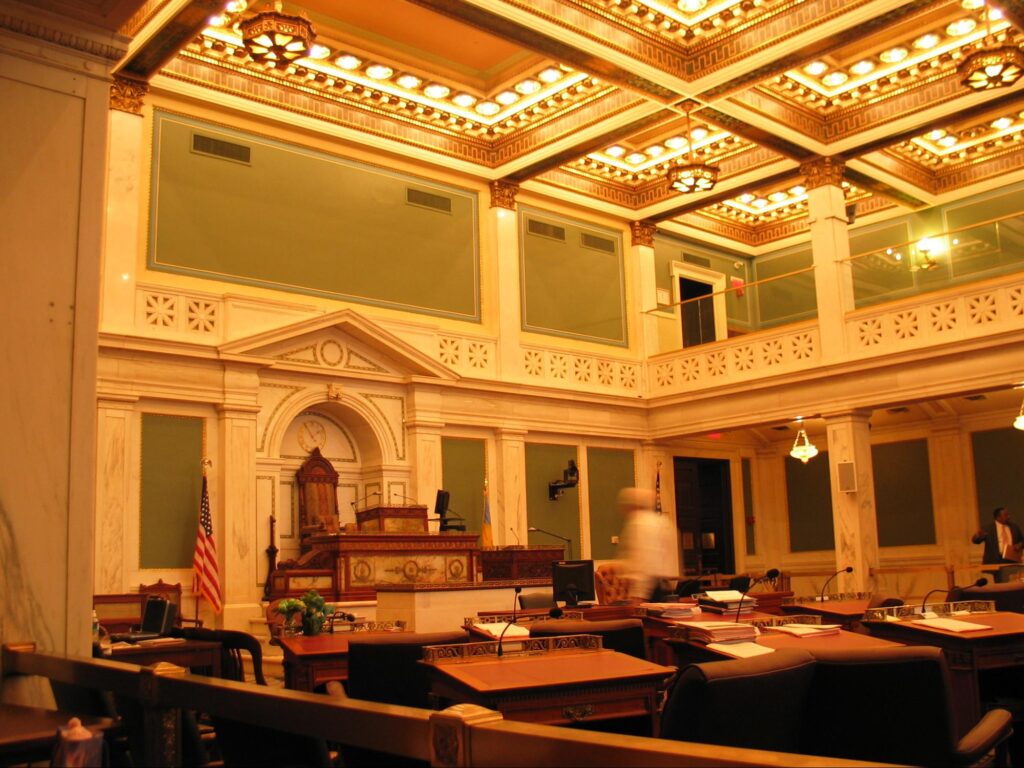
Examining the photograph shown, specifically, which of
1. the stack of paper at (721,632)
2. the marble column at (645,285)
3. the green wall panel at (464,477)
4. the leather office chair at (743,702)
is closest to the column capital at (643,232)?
the marble column at (645,285)

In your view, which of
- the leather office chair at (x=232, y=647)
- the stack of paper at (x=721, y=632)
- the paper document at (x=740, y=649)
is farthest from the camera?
the leather office chair at (x=232, y=647)

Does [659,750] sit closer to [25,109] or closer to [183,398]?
[25,109]

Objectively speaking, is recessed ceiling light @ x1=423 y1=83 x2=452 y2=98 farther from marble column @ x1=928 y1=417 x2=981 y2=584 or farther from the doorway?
marble column @ x1=928 y1=417 x2=981 y2=584

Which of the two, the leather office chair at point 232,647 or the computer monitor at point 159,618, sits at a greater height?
the computer monitor at point 159,618

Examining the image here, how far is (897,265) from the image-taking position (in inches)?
532

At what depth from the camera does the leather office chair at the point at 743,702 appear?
2.56m

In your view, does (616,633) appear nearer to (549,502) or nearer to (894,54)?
(549,502)

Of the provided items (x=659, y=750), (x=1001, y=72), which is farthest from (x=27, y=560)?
(x=1001, y=72)

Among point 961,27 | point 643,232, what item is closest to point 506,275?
point 643,232

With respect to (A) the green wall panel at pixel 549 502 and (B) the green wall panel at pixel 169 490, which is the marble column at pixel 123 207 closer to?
(B) the green wall panel at pixel 169 490

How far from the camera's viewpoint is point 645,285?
17.0 m

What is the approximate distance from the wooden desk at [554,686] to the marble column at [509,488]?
10.6 m

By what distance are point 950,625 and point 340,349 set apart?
31.2 ft

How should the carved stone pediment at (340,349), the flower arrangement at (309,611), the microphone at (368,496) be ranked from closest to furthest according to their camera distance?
the flower arrangement at (309,611) < the carved stone pediment at (340,349) < the microphone at (368,496)
